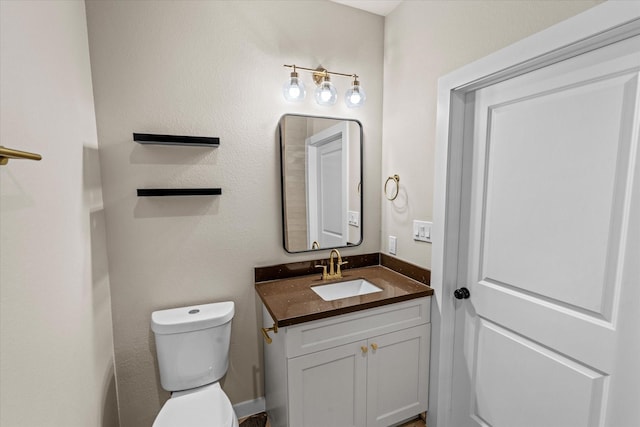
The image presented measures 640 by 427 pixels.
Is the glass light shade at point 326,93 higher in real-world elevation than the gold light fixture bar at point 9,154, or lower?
higher

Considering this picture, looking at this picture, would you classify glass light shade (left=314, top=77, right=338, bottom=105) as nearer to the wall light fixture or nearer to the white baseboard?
the wall light fixture

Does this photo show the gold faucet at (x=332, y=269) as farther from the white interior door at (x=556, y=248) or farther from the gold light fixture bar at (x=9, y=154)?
the gold light fixture bar at (x=9, y=154)

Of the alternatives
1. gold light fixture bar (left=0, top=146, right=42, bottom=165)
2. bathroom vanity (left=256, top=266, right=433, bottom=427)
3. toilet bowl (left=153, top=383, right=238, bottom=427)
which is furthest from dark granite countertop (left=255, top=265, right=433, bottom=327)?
gold light fixture bar (left=0, top=146, right=42, bottom=165)

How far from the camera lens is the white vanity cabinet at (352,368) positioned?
144cm

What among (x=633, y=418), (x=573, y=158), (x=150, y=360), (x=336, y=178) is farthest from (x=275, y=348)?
(x=573, y=158)

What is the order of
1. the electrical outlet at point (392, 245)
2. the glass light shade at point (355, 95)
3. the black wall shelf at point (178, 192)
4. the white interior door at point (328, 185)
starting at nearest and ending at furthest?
1. the black wall shelf at point (178, 192)
2. the glass light shade at point (355, 95)
3. the white interior door at point (328, 185)
4. the electrical outlet at point (392, 245)

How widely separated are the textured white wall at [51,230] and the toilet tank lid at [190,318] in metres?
0.26

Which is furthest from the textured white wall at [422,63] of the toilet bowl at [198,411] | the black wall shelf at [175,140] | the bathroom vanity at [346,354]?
the toilet bowl at [198,411]

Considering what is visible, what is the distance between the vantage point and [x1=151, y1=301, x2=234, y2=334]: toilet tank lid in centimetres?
149

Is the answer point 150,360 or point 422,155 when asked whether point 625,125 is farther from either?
point 150,360

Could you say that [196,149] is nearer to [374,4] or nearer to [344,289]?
[344,289]

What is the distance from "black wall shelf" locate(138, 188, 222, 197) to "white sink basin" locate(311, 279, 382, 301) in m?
0.81

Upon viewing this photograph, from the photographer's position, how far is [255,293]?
1861mm

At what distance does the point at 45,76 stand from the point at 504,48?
176 cm
